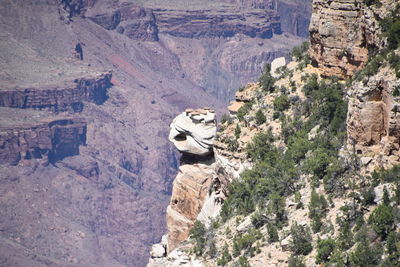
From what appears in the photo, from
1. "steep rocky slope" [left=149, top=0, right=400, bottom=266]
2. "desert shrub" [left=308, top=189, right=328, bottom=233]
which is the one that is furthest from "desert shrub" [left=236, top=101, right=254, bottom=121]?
"desert shrub" [left=308, top=189, right=328, bottom=233]

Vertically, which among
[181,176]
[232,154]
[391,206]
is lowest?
[181,176]

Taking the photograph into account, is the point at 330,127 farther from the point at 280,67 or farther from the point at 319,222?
the point at 280,67

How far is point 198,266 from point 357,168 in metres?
9.72

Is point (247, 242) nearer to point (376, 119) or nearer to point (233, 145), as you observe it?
point (376, 119)

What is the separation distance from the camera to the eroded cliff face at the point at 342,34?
2060 inches

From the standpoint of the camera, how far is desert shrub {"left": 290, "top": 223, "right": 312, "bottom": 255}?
1785 inches

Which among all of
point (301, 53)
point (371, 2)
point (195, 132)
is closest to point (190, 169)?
point (195, 132)

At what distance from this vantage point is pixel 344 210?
4503 centimetres

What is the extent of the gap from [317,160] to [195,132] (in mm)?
16170

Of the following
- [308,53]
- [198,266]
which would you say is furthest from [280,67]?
[198,266]

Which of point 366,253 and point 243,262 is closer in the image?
point 366,253

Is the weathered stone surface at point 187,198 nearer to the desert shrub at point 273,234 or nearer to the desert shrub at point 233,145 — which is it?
the desert shrub at point 233,145

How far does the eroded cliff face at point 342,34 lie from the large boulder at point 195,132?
8.22 m

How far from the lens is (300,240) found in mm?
45594
